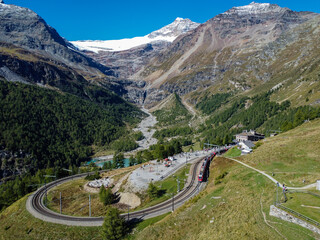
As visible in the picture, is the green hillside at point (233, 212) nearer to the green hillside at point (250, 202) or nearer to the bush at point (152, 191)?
the green hillside at point (250, 202)

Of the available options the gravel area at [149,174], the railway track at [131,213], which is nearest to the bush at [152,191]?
the railway track at [131,213]

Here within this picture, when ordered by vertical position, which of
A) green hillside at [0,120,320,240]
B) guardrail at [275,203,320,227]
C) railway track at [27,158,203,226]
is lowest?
railway track at [27,158,203,226]

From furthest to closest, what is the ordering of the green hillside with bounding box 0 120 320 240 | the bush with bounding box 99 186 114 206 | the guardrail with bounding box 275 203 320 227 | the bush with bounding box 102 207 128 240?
the bush with bounding box 99 186 114 206 < the bush with bounding box 102 207 128 240 < the green hillside with bounding box 0 120 320 240 < the guardrail with bounding box 275 203 320 227

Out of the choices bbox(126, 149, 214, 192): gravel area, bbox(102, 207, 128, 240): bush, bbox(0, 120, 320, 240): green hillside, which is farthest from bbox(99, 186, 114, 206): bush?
bbox(102, 207, 128, 240): bush

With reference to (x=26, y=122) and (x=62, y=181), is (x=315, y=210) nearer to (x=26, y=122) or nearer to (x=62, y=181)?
(x=62, y=181)

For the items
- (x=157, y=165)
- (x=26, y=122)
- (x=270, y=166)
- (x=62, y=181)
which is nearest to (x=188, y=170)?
(x=157, y=165)

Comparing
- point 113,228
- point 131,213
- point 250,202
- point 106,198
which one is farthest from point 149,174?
point 250,202

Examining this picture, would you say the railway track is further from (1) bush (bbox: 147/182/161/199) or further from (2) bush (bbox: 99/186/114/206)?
(2) bush (bbox: 99/186/114/206)

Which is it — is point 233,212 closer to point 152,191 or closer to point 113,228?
point 113,228

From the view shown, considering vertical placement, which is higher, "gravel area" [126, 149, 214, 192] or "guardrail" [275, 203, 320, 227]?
"guardrail" [275, 203, 320, 227]

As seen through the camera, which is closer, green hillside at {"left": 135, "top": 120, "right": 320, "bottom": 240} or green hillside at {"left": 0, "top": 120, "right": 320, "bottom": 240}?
green hillside at {"left": 135, "top": 120, "right": 320, "bottom": 240}

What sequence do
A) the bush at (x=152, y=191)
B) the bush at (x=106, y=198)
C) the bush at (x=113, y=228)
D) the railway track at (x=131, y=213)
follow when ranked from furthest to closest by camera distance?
the bush at (x=106, y=198)
the bush at (x=152, y=191)
the railway track at (x=131, y=213)
the bush at (x=113, y=228)
